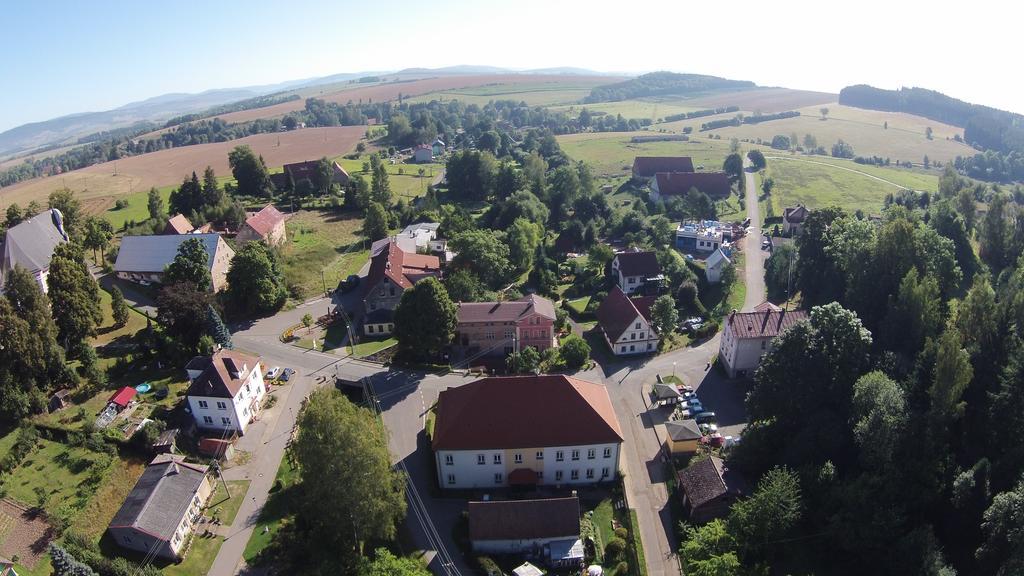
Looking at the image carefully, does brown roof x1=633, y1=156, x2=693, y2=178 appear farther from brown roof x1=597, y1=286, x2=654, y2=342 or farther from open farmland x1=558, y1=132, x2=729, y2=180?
brown roof x1=597, y1=286, x2=654, y2=342

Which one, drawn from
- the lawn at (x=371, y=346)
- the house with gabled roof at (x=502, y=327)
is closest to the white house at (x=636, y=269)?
the house with gabled roof at (x=502, y=327)

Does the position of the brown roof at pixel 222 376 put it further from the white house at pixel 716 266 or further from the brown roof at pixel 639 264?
the white house at pixel 716 266

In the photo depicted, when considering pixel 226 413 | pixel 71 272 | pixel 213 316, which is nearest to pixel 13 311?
pixel 71 272

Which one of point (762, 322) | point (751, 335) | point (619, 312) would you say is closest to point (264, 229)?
point (619, 312)

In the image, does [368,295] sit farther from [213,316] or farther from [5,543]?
[5,543]

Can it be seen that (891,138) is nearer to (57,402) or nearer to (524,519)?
(524,519)
